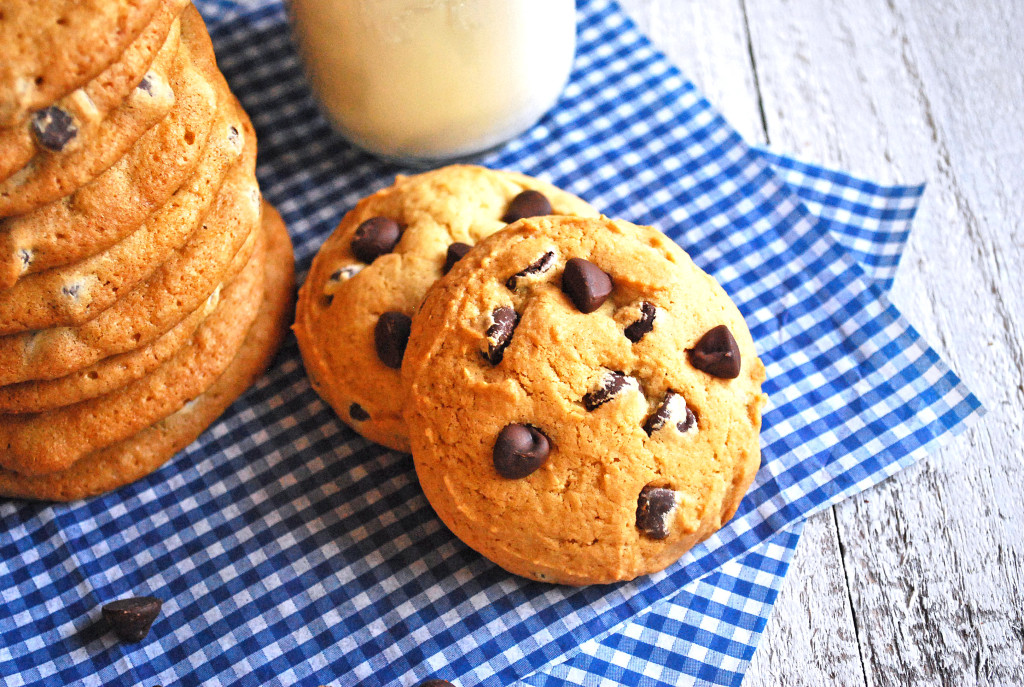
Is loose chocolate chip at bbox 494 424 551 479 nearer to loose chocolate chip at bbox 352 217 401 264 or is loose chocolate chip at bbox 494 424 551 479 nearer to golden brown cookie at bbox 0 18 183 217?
loose chocolate chip at bbox 352 217 401 264

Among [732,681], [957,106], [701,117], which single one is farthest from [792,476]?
[957,106]

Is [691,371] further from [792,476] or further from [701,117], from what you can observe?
[701,117]

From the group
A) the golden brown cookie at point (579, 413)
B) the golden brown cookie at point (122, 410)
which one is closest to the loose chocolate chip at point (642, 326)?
the golden brown cookie at point (579, 413)

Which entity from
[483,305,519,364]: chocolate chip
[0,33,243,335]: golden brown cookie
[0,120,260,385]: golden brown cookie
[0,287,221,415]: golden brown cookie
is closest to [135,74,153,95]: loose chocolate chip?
[0,33,243,335]: golden brown cookie

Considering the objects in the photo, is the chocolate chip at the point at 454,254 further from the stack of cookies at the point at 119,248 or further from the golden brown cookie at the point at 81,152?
the golden brown cookie at the point at 81,152

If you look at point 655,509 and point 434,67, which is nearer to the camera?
point 655,509

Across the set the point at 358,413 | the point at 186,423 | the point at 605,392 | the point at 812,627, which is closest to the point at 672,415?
the point at 605,392

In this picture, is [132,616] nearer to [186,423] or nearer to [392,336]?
[186,423]
